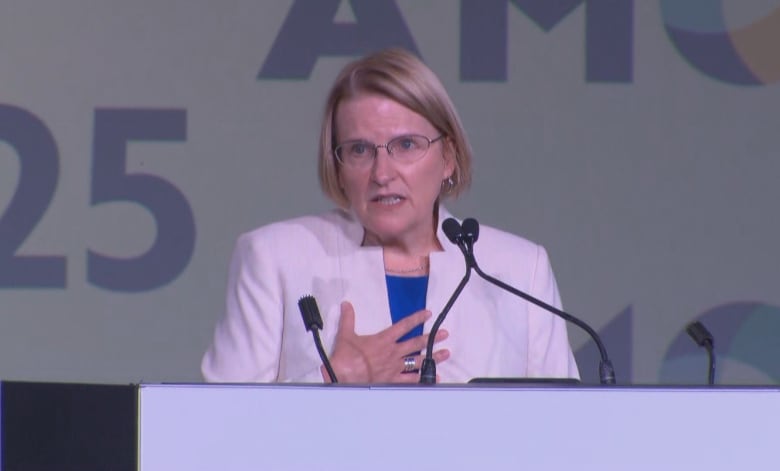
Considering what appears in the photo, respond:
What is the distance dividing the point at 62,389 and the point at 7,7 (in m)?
2.71

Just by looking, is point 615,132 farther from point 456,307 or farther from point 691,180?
point 456,307

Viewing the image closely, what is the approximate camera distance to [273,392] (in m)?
1.45

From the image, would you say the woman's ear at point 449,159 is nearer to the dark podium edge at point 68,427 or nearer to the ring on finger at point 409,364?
the ring on finger at point 409,364

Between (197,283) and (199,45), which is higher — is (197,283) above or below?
below

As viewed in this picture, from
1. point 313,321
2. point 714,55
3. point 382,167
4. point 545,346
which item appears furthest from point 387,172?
point 714,55

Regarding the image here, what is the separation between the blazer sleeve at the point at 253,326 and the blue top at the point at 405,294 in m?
0.22

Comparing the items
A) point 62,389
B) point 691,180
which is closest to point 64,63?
point 691,180

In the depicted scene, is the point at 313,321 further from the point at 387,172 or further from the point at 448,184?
the point at 448,184

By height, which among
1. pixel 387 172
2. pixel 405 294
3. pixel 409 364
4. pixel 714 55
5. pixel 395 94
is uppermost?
pixel 714 55

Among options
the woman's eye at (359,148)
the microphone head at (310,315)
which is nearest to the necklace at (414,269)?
the woman's eye at (359,148)

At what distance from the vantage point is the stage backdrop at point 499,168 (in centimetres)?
385

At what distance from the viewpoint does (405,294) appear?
8.48ft

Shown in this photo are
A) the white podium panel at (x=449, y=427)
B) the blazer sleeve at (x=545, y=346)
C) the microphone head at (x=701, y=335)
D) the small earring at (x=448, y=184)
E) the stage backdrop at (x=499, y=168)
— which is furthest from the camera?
the stage backdrop at (x=499, y=168)

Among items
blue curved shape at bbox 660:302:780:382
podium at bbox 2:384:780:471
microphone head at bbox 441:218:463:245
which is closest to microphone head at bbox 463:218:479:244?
microphone head at bbox 441:218:463:245
